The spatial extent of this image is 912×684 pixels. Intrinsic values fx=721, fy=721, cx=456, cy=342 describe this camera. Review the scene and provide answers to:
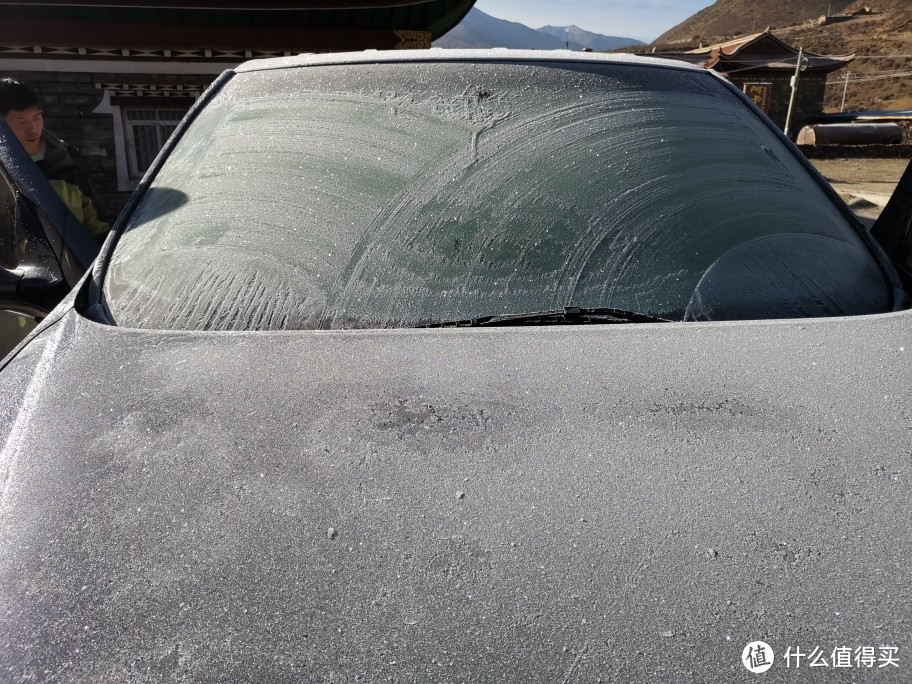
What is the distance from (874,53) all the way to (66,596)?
148 ft

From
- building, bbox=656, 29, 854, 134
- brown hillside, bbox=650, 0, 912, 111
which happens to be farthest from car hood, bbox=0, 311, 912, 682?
brown hillside, bbox=650, 0, 912, 111

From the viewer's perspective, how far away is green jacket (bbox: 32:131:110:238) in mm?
2754

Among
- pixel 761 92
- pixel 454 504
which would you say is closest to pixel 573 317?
pixel 454 504

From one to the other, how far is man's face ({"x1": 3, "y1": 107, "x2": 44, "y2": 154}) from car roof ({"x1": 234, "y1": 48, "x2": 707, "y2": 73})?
4.68 feet

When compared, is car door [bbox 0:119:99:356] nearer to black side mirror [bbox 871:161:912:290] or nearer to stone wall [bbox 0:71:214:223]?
black side mirror [bbox 871:161:912:290]

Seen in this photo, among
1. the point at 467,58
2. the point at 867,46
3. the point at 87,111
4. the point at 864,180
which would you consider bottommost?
the point at 864,180

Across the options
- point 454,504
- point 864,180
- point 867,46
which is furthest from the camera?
point 867,46

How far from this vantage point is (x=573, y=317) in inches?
53.6

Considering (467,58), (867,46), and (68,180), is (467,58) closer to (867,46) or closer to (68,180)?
(68,180)

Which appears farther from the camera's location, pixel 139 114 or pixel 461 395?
pixel 139 114

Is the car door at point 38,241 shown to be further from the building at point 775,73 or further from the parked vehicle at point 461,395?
the building at point 775,73

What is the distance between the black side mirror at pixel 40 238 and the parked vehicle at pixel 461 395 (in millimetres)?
12

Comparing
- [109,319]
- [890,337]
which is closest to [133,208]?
[109,319]

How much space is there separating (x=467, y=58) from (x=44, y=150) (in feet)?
6.94
